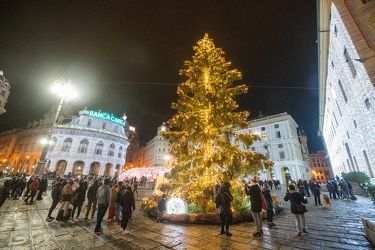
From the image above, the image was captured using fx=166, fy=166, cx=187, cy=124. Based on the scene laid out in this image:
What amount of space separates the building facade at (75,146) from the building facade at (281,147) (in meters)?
40.6

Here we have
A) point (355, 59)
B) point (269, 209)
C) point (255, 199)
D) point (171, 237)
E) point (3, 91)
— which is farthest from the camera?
point (3, 91)

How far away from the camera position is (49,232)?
607 centimetres

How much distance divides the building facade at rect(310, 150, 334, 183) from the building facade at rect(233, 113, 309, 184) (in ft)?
175

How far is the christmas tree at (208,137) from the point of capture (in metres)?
9.02

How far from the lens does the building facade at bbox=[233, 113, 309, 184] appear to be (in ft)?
127

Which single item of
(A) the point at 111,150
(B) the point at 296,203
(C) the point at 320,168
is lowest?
(B) the point at 296,203

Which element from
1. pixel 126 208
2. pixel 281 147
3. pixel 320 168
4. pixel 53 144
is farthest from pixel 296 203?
pixel 320 168

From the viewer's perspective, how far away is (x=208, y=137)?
32.8 ft

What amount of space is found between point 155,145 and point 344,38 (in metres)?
75.2

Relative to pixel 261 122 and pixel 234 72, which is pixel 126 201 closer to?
pixel 234 72

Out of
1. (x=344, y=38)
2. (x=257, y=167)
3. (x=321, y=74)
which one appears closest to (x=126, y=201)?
(x=257, y=167)

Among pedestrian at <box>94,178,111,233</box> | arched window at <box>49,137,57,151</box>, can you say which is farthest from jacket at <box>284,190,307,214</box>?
arched window at <box>49,137,57,151</box>

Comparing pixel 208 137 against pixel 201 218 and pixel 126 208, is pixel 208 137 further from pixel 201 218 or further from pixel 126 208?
pixel 126 208

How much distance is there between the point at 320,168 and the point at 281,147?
2446 inches
